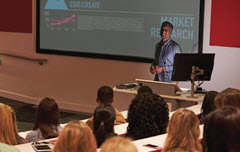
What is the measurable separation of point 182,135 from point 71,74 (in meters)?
5.70

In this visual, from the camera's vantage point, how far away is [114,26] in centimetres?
746

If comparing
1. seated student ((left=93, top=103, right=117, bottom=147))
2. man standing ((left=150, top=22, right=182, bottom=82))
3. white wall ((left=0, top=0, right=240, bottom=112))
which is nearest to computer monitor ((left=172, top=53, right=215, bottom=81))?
man standing ((left=150, top=22, right=182, bottom=82))

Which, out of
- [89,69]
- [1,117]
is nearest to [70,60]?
[89,69]

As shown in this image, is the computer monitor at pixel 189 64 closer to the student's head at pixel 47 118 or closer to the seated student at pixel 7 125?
the student's head at pixel 47 118

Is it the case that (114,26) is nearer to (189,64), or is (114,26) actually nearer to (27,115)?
(27,115)

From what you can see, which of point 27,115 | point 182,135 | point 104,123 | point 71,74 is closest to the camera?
point 182,135

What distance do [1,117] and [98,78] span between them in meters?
4.57

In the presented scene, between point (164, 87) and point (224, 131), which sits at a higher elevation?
point (224, 131)

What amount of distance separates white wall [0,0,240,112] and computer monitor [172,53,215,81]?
824 mm

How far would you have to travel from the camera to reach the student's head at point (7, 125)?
10.6 ft

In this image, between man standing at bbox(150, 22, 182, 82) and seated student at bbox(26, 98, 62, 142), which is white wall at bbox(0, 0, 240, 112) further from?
seated student at bbox(26, 98, 62, 142)

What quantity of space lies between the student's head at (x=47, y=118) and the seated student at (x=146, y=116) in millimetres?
673

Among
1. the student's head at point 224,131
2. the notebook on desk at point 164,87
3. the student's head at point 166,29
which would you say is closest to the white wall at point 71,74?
the student's head at point 166,29

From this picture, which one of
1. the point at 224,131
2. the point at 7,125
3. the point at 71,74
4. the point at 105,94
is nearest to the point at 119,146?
the point at 224,131
